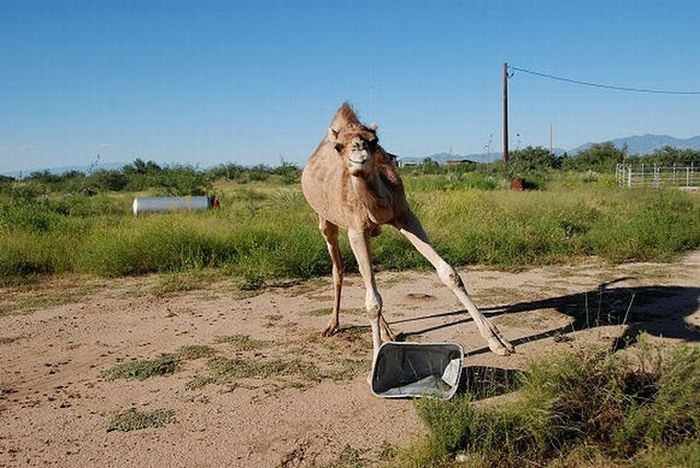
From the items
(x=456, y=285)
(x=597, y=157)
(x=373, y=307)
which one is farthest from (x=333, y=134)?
(x=597, y=157)

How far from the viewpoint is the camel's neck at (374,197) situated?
16.8 feet

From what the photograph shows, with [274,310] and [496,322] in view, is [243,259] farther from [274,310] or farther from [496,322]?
[496,322]

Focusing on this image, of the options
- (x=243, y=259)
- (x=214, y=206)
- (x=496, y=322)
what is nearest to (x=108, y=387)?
(x=496, y=322)

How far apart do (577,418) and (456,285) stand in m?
1.54

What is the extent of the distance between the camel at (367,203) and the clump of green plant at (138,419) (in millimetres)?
1737

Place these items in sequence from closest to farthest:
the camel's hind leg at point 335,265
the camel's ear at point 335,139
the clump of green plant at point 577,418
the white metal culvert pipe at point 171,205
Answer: the clump of green plant at point 577,418
the camel's ear at point 335,139
the camel's hind leg at point 335,265
the white metal culvert pipe at point 171,205

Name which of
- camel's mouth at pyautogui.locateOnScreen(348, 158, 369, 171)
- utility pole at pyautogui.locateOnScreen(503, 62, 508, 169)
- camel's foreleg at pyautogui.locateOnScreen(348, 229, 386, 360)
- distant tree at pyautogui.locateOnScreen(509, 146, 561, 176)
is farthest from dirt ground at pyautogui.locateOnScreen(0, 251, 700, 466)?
distant tree at pyautogui.locateOnScreen(509, 146, 561, 176)

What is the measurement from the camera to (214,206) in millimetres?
15781

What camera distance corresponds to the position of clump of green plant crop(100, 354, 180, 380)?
221 inches

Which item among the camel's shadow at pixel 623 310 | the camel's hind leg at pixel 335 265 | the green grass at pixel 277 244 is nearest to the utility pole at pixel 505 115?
the green grass at pixel 277 244

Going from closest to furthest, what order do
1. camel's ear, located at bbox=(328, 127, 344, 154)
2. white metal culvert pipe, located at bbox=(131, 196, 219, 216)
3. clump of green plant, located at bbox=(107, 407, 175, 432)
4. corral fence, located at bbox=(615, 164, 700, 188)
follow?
clump of green plant, located at bbox=(107, 407, 175, 432)
camel's ear, located at bbox=(328, 127, 344, 154)
white metal culvert pipe, located at bbox=(131, 196, 219, 216)
corral fence, located at bbox=(615, 164, 700, 188)

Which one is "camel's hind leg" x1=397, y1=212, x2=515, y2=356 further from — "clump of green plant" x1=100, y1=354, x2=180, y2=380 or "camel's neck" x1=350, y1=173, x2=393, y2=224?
"clump of green plant" x1=100, y1=354, x2=180, y2=380

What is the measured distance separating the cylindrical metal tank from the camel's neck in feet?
34.6

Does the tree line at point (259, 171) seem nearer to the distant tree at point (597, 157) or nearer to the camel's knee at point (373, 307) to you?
the distant tree at point (597, 157)
